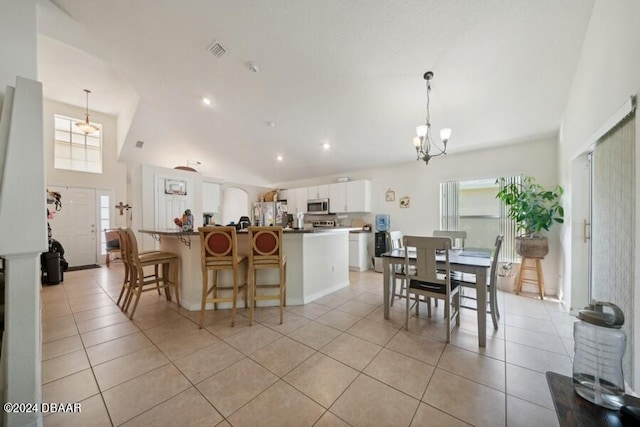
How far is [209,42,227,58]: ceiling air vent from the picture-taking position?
2887 mm

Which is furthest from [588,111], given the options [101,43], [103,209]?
[103,209]

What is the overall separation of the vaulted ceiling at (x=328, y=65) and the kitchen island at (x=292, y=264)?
83.9 inches

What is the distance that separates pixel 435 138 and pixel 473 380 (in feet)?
12.0

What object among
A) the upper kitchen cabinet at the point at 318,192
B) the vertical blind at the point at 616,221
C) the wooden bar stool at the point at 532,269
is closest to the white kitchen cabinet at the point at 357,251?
the upper kitchen cabinet at the point at 318,192

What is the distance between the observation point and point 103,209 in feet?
19.6

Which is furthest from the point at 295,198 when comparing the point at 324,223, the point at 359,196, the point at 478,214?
the point at 478,214

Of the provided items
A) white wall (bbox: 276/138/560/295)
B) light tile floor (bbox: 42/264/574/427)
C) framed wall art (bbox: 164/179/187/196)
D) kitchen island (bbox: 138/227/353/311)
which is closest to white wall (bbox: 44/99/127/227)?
framed wall art (bbox: 164/179/187/196)

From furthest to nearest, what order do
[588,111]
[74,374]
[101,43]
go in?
[101,43]
[588,111]
[74,374]

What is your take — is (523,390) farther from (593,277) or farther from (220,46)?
(220,46)

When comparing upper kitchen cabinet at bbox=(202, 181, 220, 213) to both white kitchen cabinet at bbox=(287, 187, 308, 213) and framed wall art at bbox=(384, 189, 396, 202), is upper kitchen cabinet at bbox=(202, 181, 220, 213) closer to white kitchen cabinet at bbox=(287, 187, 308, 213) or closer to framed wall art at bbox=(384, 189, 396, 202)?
white kitchen cabinet at bbox=(287, 187, 308, 213)

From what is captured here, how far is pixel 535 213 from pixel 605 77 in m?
1.95

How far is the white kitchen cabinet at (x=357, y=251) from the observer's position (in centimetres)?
512

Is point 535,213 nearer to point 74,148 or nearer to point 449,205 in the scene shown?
point 449,205

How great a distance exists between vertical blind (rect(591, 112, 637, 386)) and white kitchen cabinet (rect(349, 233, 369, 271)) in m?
3.38
